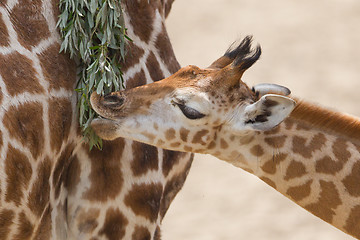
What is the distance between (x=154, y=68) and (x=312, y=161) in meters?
1.26

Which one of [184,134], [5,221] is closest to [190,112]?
[184,134]

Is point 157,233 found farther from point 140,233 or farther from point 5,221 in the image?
point 5,221

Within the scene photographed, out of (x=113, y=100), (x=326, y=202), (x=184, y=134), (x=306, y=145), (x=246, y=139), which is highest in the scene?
(x=113, y=100)

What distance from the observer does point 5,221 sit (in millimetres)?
3826

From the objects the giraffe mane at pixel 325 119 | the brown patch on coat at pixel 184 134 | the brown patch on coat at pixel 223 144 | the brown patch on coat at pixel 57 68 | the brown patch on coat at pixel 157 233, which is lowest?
the brown patch on coat at pixel 157 233

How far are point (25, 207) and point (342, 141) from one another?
2.07m

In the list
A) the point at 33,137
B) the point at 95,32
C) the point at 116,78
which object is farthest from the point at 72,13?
the point at 33,137

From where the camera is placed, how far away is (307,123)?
435 centimetres

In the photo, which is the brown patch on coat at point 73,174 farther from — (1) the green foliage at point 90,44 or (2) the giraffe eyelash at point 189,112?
(2) the giraffe eyelash at point 189,112

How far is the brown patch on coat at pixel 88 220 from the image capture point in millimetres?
4254

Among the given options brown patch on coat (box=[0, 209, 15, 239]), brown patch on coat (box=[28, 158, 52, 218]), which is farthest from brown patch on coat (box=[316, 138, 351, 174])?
brown patch on coat (box=[0, 209, 15, 239])

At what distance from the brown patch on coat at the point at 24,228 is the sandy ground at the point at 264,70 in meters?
4.81

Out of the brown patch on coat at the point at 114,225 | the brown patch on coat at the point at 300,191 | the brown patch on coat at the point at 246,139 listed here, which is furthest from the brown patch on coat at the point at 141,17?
the brown patch on coat at the point at 300,191

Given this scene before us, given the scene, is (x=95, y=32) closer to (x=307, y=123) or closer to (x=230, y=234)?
(x=307, y=123)
